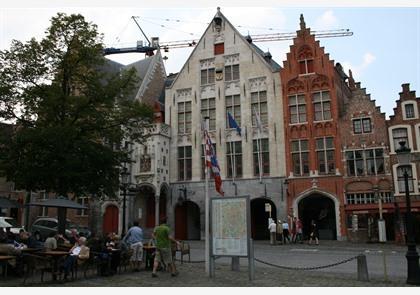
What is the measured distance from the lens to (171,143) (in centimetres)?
3469

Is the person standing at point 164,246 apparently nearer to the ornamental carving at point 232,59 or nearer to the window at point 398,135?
the window at point 398,135

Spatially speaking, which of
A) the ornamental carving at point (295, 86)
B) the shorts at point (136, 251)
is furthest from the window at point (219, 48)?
the shorts at point (136, 251)

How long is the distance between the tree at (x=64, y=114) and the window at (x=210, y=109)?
14.3 meters

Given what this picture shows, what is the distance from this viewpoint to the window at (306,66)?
31.5m

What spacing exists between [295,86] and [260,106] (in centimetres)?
308

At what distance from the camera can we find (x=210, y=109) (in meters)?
34.0

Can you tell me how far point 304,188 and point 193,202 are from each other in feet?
29.6

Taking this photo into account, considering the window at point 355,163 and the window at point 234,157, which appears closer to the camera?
the window at point 355,163

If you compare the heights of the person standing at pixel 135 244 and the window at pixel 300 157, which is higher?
the window at pixel 300 157

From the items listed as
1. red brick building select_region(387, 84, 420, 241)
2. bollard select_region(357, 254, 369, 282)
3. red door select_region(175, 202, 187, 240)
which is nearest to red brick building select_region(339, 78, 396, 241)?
red brick building select_region(387, 84, 420, 241)

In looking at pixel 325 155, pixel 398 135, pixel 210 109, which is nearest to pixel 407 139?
pixel 398 135

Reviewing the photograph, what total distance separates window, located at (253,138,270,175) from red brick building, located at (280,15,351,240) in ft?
5.31

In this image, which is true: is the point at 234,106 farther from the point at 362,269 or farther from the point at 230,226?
the point at 362,269

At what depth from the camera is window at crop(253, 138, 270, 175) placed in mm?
31403
